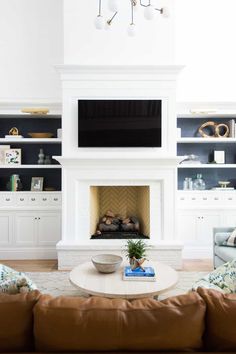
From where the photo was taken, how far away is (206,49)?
17.2ft

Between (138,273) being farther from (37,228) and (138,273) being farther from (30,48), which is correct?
(30,48)

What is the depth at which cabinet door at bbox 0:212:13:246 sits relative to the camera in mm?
4973

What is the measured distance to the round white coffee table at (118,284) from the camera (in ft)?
8.70

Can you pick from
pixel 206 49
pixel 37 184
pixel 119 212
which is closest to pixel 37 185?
pixel 37 184

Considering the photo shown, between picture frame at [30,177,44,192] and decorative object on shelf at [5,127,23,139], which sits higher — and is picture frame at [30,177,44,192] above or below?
below

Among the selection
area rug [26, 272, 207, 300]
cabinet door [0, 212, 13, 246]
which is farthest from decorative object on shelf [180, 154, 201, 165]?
cabinet door [0, 212, 13, 246]

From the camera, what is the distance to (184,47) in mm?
5238

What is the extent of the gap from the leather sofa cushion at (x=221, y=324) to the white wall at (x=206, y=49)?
4.32 m

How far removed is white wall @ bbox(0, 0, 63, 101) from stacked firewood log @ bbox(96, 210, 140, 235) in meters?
2.01

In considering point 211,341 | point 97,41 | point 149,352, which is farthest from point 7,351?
point 97,41

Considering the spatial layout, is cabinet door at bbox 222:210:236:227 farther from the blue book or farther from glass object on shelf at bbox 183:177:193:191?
the blue book

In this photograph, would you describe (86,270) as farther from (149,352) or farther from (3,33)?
(3,33)

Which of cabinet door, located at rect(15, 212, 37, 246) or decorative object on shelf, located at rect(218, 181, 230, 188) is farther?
decorative object on shelf, located at rect(218, 181, 230, 188)

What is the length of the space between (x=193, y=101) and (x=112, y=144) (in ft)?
5.01
